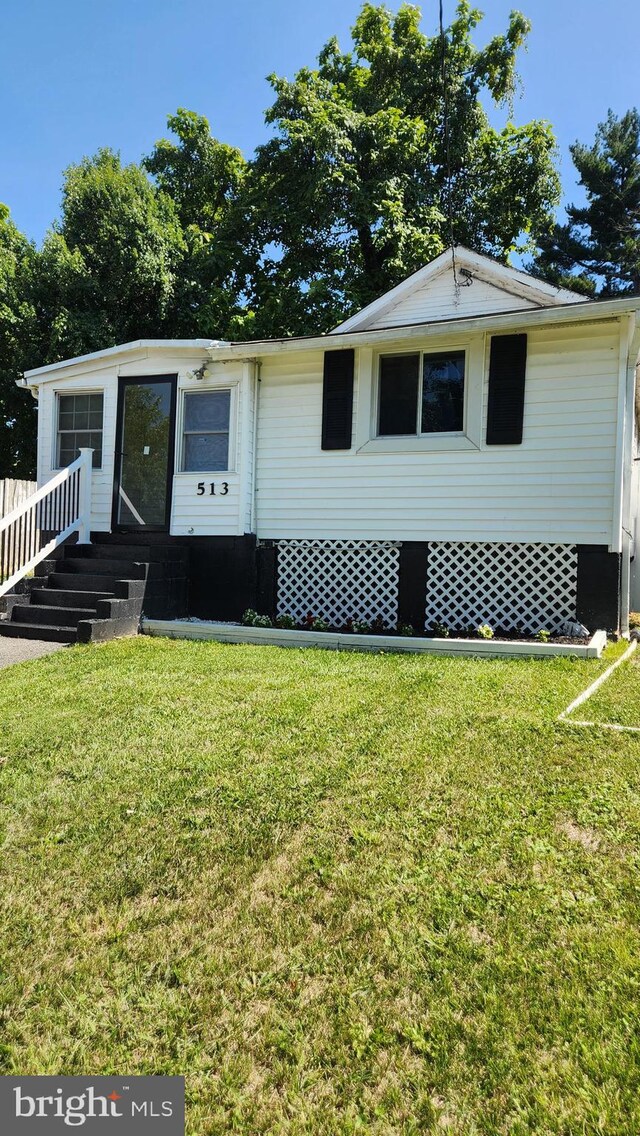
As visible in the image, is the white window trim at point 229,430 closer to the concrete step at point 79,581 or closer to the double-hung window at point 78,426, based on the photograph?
the double-hung window at point 78,426

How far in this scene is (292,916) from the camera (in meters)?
2.32

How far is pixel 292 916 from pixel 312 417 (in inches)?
284

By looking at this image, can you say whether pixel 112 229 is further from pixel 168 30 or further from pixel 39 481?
pixel 39 481

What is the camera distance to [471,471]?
7.92 metres

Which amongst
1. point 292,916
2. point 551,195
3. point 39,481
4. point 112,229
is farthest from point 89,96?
point 292,916

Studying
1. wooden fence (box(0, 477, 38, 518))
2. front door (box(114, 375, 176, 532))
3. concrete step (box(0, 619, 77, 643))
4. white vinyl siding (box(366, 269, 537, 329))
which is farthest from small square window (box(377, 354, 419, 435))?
wooden fence (box(0, 477, 38, 518))

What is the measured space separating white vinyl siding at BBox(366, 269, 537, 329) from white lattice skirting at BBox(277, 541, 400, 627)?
4048mm

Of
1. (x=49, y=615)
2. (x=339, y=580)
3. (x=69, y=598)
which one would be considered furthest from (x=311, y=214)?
(x=49, y=615)

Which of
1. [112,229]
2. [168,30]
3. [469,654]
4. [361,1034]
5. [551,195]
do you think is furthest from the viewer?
[551,195]

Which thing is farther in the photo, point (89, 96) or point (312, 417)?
point (89, 96)

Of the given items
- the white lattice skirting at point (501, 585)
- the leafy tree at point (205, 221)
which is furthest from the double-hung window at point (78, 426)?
the leafy tree at point (205, 221)

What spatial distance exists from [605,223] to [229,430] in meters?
21.2

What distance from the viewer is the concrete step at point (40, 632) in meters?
7.24

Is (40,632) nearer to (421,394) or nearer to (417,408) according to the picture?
(417,408)
